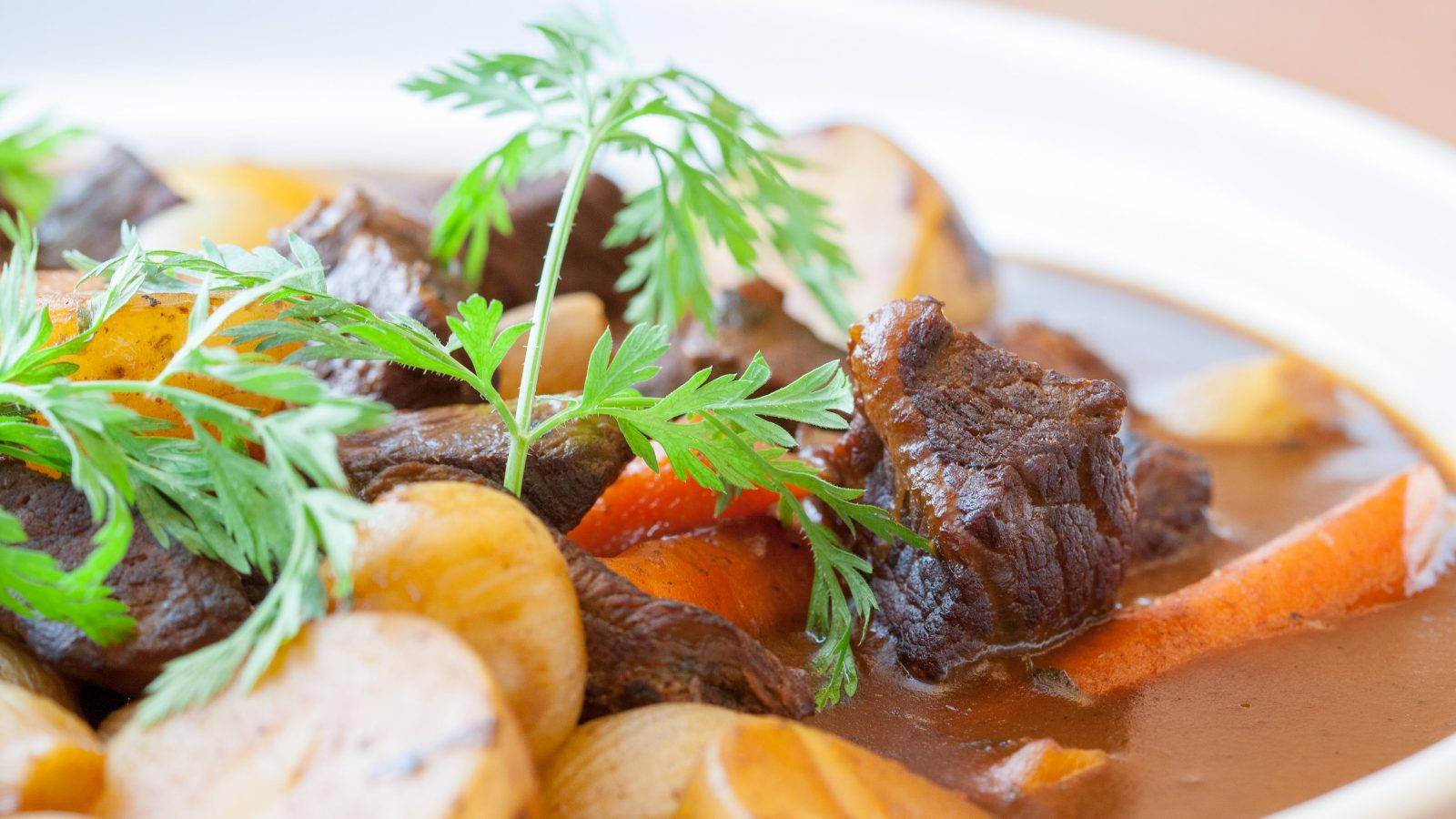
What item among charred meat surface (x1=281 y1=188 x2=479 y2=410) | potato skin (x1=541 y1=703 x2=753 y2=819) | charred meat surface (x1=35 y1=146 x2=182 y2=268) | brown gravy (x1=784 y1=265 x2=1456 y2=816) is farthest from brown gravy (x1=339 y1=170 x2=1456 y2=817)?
charred meat surface (x1=35 y1=146 x2=182 y2=268)

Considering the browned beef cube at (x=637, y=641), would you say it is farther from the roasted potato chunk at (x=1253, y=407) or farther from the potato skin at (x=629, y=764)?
the roasted potato chunk at (x=1253, y=407)

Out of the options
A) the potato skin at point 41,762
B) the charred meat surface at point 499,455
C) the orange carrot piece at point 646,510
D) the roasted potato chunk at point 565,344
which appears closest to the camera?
the potato skin at point 41,762

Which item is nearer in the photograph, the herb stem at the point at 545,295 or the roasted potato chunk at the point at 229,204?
the herb stem at the point at 545,295

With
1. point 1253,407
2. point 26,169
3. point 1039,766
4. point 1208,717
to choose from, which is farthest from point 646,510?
point 26,169

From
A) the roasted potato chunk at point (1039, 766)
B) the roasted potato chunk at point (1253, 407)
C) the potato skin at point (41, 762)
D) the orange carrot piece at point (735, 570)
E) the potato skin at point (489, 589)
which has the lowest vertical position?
the roasted potato chunk at point (1253, 407)

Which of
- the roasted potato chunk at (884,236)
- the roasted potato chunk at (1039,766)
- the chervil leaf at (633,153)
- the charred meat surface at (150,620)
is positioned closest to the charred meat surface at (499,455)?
the charred meat surface at (150,620)

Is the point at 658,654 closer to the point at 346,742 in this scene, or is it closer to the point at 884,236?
the point at 346,742

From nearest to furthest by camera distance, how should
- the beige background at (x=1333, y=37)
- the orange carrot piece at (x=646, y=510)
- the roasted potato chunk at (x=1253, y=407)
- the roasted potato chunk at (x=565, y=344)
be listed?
1. the orange carrot piece at (x=646, y=510)
2. the roasted potato chunk at (x=565, y=344)
3. the roasted potato chunk at (x=1253, y=407)
4. the beige background at (x=1333, y=37)

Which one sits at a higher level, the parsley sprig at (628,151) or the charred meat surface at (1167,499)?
the parsley sprig at (628,151)
